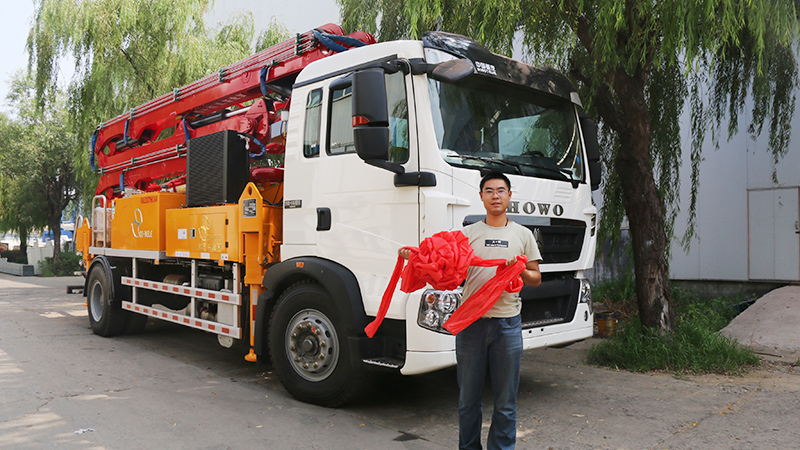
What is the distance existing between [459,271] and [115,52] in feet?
40.5

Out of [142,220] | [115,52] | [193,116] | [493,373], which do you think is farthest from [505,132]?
[115,52]

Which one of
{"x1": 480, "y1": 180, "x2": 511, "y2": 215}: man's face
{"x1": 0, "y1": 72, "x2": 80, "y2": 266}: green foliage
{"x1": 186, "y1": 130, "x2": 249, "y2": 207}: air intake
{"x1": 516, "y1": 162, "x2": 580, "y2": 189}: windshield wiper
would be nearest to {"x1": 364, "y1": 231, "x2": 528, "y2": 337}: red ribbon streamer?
{"x1": 480, "y1": 180, "x2": 511, "y2": 215}: man's face

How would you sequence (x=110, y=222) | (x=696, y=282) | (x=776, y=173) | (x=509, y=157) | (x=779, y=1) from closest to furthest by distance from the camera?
(x=509, y=157) → (x=779, y=1) → (x=110, y=222) → (x=776, y=173) → (x=696, y=282)

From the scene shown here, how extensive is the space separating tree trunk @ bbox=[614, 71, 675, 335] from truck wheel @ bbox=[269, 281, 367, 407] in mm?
4041

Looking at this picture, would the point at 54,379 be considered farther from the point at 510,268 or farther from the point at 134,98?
the point at 134,98

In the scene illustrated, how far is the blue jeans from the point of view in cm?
330

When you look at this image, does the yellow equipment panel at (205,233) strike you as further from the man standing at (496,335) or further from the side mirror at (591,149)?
the side mirror at (591,149)

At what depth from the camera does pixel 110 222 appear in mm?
8680

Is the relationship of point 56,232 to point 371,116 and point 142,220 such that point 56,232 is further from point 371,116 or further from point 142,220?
point 371,116

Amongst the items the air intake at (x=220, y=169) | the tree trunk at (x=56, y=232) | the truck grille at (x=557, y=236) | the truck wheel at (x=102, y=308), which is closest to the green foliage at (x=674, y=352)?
the truck grille at (x=557, y=236)

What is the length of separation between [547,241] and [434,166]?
1230 mm

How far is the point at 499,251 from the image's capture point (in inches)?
A: 130

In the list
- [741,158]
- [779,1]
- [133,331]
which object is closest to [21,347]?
[133,331]

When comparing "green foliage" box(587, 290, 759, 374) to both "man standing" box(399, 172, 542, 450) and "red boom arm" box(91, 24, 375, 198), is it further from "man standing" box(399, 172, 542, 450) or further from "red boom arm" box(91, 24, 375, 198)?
"red boom arm" box(91, 24, 375, 198)
